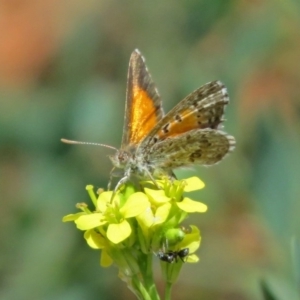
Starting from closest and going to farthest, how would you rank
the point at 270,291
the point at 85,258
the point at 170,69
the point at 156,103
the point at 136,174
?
the point at 270,291 < the point at 136,174 < the point at 156,103 < the point at 85,258 < the point at 170,69

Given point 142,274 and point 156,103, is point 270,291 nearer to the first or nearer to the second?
point 142,274

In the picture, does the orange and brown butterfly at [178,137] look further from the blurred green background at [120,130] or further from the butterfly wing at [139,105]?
the blurred green background at [120,130]

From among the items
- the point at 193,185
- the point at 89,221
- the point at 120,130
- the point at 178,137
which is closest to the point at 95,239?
the point at 89,221

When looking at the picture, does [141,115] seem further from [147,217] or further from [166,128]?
[147,217]

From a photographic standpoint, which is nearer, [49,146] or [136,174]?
[136,174]

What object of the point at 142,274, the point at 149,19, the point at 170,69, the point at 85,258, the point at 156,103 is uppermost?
the point at 149,19

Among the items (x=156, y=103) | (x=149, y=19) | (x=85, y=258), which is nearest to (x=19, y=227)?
(x=85, y=258)
